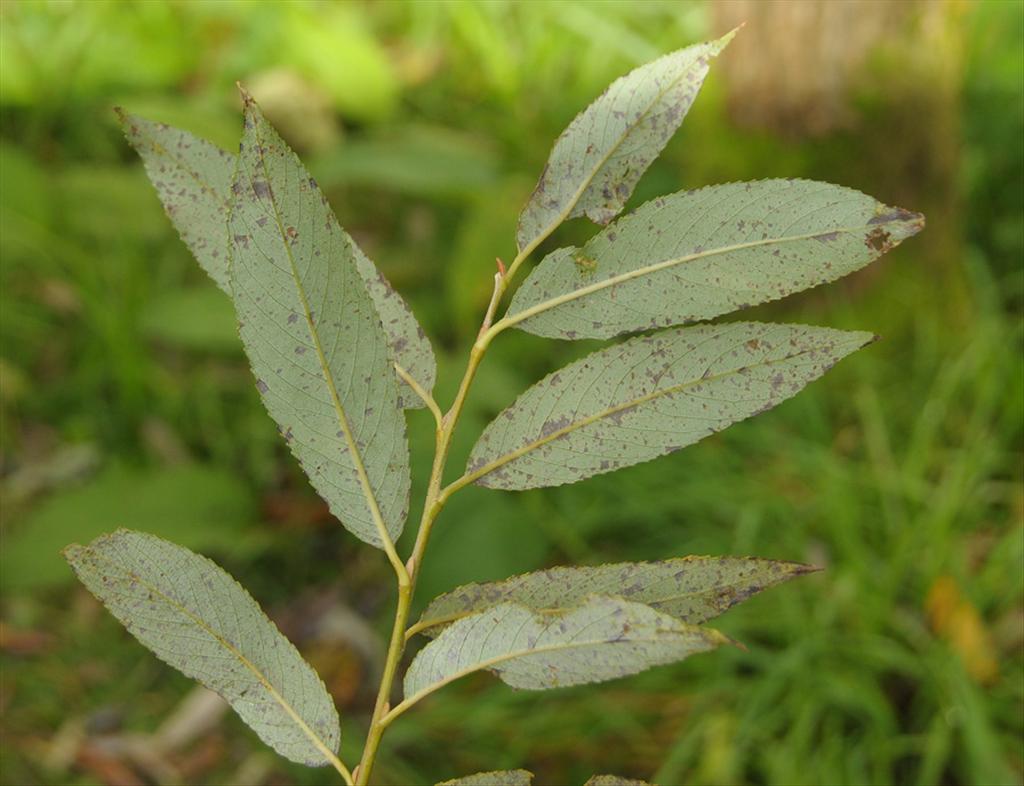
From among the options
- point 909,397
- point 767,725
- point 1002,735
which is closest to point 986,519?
point 909,397

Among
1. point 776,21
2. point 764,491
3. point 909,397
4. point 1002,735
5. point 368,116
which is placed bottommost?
point 1002,735

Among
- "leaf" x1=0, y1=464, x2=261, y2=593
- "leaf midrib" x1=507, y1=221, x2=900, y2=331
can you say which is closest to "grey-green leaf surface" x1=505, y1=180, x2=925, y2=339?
"leaf midrib" x1=507, y1=221, x2=900, y2=331

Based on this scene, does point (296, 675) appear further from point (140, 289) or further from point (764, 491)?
point (140, 289)

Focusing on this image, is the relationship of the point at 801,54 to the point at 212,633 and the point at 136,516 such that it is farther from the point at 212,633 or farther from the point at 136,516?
the point at 212,633

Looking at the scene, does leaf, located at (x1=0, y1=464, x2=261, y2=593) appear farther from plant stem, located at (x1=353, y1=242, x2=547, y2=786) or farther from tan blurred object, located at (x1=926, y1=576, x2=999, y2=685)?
plant stem, located at (x1=353, y1=242, x2=547, y2=786)

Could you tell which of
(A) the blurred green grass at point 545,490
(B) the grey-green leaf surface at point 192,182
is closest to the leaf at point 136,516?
(A) the blurred green grass at point 545,490

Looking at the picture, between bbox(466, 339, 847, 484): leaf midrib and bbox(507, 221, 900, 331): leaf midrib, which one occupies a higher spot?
bbox(507, 221, 900, 331): leaf midrib

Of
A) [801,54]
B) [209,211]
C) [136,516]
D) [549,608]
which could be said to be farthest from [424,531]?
[801,54]
